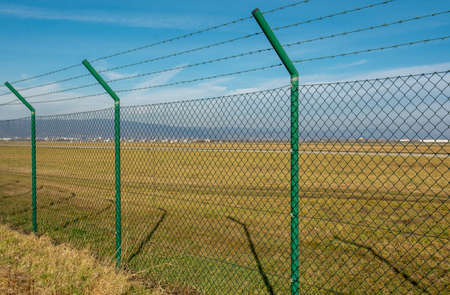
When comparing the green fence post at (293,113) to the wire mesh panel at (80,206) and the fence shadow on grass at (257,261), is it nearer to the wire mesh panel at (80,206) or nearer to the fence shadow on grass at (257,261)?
the fence shadow on grass at (257,261)

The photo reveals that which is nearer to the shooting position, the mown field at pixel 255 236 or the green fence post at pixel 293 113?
the green fence post at pixel 293 113

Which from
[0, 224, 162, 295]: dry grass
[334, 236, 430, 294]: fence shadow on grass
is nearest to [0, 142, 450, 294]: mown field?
[334, 236, 430, 294]: fence shadow on grass

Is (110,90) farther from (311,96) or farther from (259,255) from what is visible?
(259,255)

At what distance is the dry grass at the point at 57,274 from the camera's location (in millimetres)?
3953

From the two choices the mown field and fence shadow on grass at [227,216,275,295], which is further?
the mown field

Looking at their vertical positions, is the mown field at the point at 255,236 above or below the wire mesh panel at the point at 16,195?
below

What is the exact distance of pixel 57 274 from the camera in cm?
429

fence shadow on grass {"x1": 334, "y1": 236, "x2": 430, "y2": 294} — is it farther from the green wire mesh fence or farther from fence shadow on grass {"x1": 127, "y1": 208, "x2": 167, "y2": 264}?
fence shadow on grass {"x1": 127, "y1": 208, "x2": 167, "y2": 264}

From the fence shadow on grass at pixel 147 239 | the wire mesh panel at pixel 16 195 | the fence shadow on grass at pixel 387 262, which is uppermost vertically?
the wire mesh panel at pixel 16 195

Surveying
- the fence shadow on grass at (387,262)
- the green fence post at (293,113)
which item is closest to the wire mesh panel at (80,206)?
the green fence post at (293,113)

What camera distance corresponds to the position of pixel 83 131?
23.3ft

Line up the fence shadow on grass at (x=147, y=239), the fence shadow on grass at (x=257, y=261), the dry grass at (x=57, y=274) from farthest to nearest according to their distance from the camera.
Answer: the fence shadow on grass at (x=147, y=239), the fence shadow on grass at (x=257, y=261), the dry grass at (x=57, y=274)

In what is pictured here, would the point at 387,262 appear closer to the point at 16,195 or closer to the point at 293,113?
the point at 293,113

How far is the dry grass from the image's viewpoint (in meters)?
3.95
